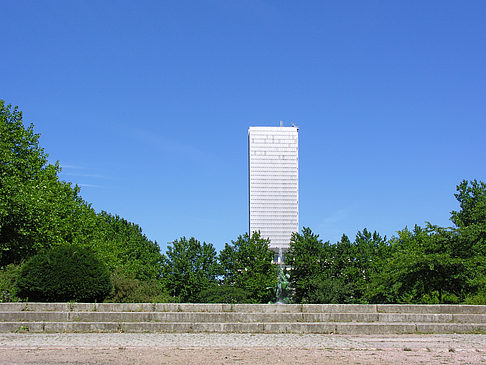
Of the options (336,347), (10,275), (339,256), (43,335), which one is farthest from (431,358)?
(339,256)

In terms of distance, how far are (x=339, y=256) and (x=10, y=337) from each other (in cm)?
5170

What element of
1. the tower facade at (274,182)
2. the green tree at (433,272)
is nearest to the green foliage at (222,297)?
the green tree at (433,272)

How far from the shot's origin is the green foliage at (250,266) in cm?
5647

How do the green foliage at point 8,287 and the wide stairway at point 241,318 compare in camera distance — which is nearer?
the wide stairway at point 241,318

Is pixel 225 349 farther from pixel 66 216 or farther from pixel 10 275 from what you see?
pixel 66 216

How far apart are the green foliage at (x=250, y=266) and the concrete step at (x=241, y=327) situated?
137 ft

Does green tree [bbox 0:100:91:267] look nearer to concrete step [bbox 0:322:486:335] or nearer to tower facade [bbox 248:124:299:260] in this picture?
concrete step [bbox 0:322:486:335]

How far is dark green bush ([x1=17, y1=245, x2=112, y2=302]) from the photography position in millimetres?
17906

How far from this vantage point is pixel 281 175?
185 m

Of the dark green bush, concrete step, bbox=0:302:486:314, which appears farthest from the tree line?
concrete step, bbox=0:302:486:314

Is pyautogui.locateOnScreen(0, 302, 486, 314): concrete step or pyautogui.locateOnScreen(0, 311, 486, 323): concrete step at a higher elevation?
pyautogui.locateOnScreen(0, 302, 486, 314): concrete step

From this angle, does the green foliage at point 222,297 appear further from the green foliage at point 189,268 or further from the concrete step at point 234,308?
the green foliage at point 189,268

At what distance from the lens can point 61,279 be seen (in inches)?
706

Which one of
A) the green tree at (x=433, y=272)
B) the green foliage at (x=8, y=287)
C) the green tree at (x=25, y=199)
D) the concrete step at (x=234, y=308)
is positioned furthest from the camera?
the green tree at (x=25, y=199)
